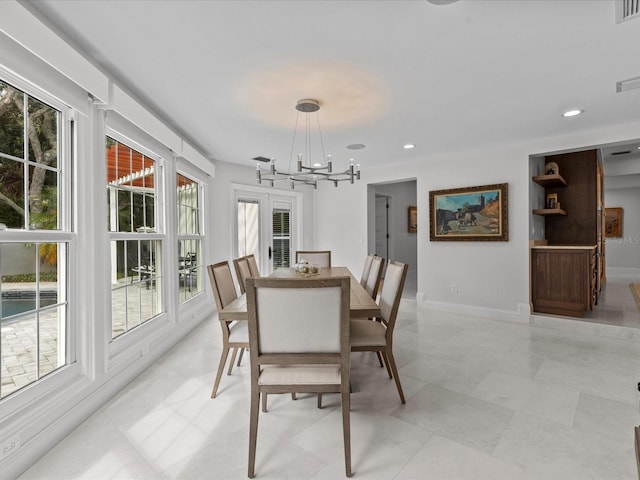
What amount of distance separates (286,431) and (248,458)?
339 mm

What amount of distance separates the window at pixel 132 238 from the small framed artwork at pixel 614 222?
32.8 ft

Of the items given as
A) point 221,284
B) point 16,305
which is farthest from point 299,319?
point 16,305

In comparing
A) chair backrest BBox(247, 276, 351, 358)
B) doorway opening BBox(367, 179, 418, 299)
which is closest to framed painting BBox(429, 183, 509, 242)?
doorway opening BBox(367, 179, 418, 299)

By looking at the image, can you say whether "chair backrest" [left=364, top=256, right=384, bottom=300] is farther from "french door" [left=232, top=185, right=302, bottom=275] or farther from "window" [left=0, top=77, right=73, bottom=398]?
"french door" [left=232, top=185, right=302, bottom=275]

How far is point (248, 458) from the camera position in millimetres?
1665

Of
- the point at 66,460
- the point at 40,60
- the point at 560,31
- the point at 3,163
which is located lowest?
the point at 66,460

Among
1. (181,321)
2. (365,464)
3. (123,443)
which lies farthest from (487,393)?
(181,321)

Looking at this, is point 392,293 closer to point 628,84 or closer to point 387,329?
point 387,329

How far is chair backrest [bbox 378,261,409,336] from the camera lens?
2.29 metres

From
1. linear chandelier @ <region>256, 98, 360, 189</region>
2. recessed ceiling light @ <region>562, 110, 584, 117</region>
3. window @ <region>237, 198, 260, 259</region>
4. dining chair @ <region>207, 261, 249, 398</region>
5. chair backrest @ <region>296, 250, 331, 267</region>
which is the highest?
recessed ceiling light @ <region>562, 110, 584, 117</region>

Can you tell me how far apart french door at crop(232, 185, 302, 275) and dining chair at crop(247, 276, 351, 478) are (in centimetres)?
380

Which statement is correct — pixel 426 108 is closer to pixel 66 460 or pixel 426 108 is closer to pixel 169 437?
pixel 169 437

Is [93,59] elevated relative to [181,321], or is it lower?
elevated

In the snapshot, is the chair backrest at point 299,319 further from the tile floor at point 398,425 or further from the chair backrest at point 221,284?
the chair backrest at point 221,284
